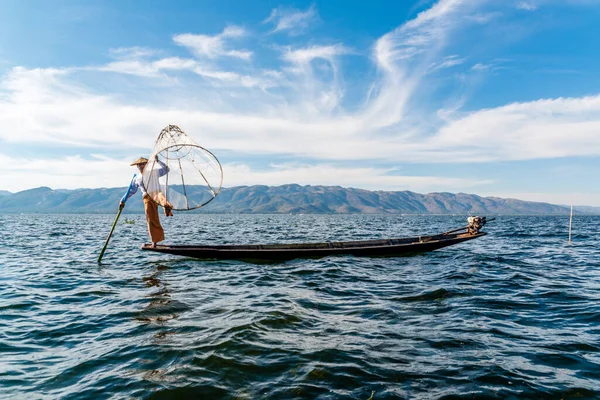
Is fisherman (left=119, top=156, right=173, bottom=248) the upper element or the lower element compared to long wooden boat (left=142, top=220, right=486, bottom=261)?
upper

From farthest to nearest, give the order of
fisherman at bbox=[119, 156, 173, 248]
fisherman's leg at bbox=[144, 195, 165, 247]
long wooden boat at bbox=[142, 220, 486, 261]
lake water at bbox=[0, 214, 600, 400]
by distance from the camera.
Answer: long wooden boat at bbox=[142, 220, 486, 261], fisherman's leg at bbox=[144, 195, 165, 247], fisherman at bbox=[119, 156, 173, 248], lake water at bbox=[0, 214, 600, 400]

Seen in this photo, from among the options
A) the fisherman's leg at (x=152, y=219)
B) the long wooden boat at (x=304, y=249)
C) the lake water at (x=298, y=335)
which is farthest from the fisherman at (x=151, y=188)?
the lake water at (x=298, y=335)

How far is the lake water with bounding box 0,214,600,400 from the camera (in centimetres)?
595

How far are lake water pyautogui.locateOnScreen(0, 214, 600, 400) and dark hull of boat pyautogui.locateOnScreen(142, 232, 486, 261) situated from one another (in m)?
3.47

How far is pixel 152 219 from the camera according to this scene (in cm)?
1800

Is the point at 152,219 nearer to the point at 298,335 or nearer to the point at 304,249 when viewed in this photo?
the point at 304,249

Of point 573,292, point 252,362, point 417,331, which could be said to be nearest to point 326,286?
point 417,331

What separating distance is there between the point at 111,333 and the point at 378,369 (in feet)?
20.3

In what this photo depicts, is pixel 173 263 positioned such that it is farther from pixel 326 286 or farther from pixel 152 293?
pixel 326 286

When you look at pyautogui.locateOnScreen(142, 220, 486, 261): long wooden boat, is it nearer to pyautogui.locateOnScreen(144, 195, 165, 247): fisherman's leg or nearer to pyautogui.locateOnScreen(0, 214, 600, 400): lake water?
pyautogui.locateOnScreen(144, 195, 165, 247): fisherman's leg

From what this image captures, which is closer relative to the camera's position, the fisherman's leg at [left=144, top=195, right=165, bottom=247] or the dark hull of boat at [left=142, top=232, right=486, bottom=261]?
the fisherman's leg at [left=144, top=195, right=165, bottom=247]

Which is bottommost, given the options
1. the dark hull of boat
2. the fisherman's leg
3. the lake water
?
the lake water

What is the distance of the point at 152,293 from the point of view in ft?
40.7

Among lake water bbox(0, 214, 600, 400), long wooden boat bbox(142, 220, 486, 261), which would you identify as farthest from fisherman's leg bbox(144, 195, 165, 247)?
lake water bbox(0, 214, 600, 400)
